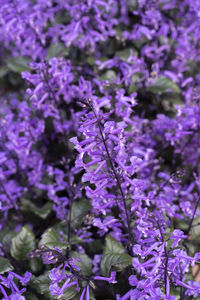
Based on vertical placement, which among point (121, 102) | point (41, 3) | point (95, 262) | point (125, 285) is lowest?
point (125, 285)

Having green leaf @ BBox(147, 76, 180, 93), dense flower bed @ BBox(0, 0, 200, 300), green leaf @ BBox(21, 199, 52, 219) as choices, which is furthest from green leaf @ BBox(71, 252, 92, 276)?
green leaf @ BBox(147, 76, 180, 93)

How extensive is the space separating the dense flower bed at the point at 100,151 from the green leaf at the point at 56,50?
13 mm

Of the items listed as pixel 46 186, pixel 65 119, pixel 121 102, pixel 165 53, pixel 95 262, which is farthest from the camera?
pixel 165 53

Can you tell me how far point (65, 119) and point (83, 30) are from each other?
3.33 ft

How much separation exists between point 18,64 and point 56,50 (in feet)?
1.57

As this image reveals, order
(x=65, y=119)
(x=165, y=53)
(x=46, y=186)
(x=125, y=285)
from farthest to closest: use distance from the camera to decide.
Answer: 1. (x=165, y=53)
2. (x=65, y=119)
3. (x=46, y=186)
4. (x=125, y=285)

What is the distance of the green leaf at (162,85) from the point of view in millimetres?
3358

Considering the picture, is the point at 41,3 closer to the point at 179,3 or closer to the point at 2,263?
the point at 179,3

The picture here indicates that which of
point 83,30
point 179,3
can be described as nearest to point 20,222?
point 83,30

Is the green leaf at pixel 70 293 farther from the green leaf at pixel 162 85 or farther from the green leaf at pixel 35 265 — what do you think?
the green leaf at pixel 162 85

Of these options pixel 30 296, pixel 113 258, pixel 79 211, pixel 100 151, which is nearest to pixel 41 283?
pixel 30 296

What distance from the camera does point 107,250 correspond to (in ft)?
7.59

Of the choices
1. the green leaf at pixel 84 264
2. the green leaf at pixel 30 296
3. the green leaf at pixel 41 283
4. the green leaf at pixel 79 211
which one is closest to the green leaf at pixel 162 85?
the green leaf at pixel 79 211

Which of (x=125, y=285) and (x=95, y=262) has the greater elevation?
(x=95, y=262)
